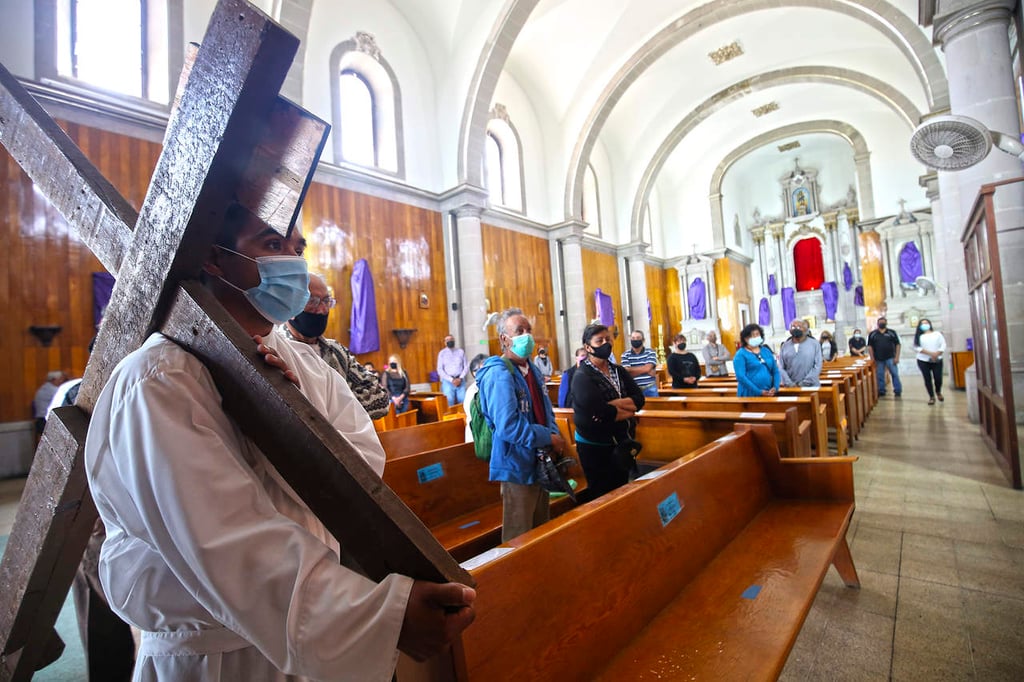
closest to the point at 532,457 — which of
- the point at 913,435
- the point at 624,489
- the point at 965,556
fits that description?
the point at 624,489

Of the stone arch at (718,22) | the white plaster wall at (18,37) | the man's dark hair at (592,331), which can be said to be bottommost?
the man's dark hair at (592,331)

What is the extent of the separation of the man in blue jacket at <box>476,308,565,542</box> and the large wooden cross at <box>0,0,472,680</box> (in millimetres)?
1660

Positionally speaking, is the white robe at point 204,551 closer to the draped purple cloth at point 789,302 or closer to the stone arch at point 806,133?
the stone arch at point 806,133

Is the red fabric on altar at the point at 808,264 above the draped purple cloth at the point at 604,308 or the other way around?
above

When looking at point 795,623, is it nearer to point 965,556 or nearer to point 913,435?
point 965,556

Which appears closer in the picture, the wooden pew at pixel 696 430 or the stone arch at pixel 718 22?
the wooden pew at pixel 696 430

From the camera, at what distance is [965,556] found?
112 inches

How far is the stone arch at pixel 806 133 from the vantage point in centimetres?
1727

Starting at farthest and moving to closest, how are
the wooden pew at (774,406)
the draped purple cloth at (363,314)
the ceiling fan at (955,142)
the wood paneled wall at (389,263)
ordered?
the draped purple cloth at (363,314) → the wood paneled wall at (389,263) → the wooden pew at (774,406) → the ceiling fan at (955,142)

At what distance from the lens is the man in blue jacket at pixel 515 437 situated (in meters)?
2.51

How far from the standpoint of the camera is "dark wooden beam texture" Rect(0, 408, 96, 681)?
1.07 m

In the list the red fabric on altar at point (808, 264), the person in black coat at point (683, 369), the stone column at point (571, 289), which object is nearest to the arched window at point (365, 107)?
the stone column at point (571, 289)

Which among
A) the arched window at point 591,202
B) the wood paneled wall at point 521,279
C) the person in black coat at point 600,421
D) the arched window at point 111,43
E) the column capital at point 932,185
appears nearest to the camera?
the person in black coat at point 600,421

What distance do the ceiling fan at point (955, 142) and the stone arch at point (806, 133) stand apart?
15797 mm
